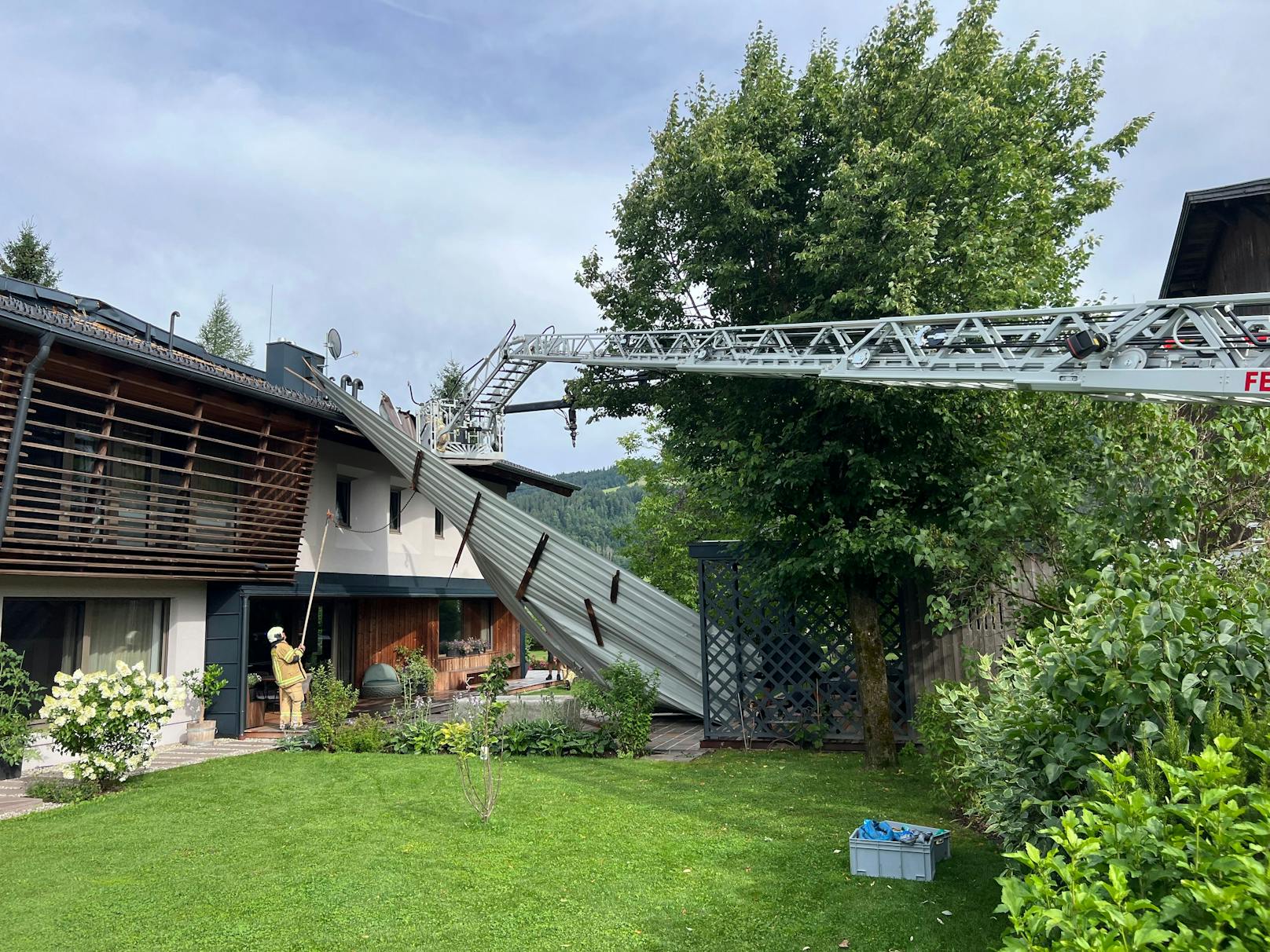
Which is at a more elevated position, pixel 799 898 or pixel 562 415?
pixel 562 415

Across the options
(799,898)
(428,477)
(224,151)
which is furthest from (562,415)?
(799,898)

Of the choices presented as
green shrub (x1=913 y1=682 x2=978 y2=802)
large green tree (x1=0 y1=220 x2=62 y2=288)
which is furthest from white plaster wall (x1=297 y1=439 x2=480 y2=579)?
large green tree (x1=0 y1=220 x2=62 y2=288)

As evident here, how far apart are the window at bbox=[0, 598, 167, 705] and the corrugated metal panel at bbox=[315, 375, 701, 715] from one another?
179 inches

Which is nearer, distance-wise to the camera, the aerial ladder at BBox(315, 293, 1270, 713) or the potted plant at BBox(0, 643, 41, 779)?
the aerial ladder at BBox(315, 293, 1270, 713)

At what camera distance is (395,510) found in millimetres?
17203

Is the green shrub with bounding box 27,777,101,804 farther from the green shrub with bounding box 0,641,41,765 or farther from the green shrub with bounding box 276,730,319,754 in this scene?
the green shrub with bounding box 276,730,319,754

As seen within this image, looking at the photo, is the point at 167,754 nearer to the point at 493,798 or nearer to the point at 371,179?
the point at 493,798

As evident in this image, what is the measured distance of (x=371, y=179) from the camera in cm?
1286

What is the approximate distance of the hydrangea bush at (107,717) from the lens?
793cm

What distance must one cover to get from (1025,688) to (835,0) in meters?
8.71

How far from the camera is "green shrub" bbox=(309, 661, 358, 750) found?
35.5 feet

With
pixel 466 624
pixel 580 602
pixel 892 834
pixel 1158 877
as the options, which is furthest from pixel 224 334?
pixel 1158 877

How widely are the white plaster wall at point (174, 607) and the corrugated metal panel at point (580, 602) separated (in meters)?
4.02

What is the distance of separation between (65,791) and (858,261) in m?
9.62
